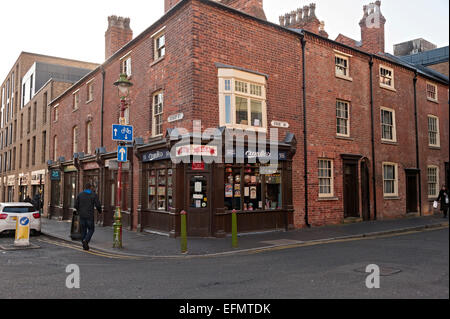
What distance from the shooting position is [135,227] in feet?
53.1

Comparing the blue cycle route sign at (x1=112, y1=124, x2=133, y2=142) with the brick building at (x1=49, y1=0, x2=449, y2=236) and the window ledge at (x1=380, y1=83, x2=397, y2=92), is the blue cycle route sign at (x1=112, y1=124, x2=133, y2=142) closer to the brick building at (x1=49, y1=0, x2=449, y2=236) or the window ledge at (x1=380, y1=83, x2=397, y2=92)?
A: the brick building at (x1=49, y1=0, x2=449, y2=236)

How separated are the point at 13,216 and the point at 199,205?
7.55 metres

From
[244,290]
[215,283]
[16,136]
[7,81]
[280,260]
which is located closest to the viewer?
[244,290]

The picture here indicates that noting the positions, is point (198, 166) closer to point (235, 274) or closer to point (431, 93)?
point (235, 274)

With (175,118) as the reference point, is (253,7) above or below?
above

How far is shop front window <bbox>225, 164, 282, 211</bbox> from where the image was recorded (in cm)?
1355

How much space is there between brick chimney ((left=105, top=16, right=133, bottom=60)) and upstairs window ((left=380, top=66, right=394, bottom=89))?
14.4 m

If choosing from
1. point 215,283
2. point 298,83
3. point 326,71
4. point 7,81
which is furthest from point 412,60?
point 7,81

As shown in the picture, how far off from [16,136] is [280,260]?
38.4 m

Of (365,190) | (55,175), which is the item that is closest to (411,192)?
(365,190)

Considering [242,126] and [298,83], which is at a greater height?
[298,83]

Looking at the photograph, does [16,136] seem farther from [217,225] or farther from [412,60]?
[412,60]

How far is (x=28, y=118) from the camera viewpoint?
34938 mm

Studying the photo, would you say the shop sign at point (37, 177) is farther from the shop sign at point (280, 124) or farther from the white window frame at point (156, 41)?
the shop sign at point (280, 124)
